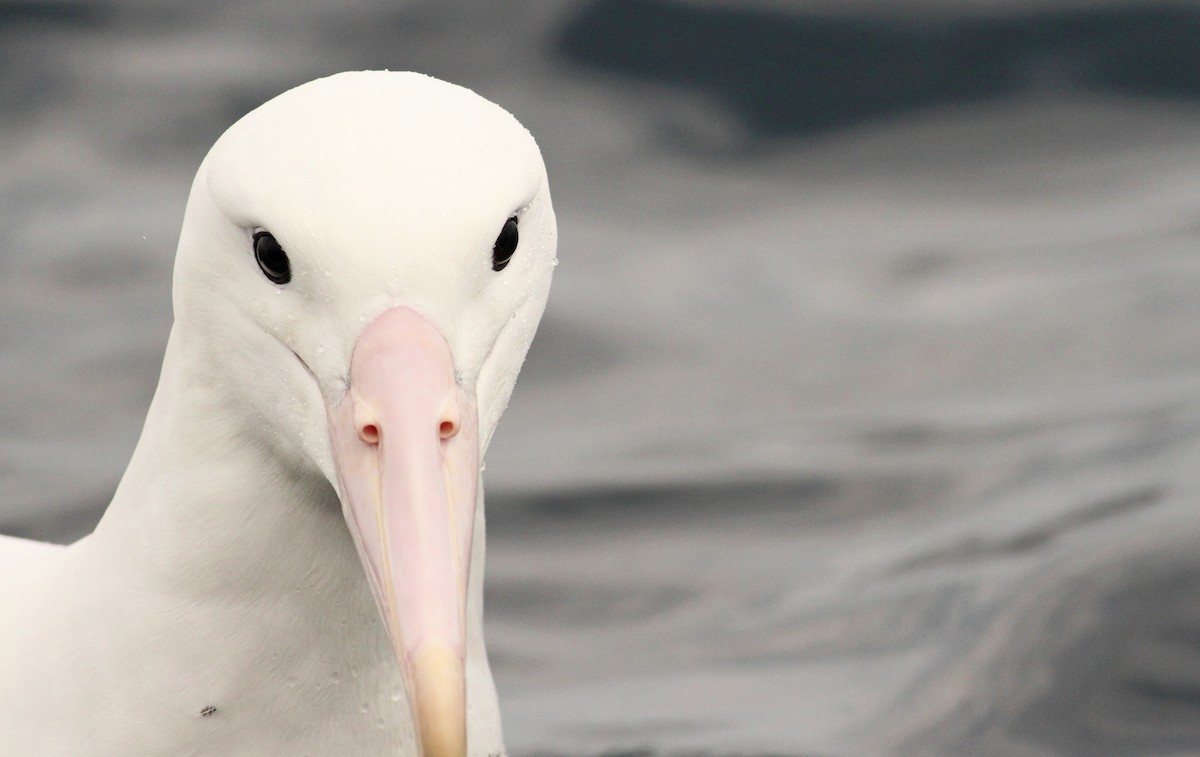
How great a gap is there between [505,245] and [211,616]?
74cm

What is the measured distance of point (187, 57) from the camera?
23.2ft

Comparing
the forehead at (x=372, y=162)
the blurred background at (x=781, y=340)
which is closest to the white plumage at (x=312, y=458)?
the forehead at (x=372, y=162)

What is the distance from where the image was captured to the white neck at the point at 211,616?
287cm

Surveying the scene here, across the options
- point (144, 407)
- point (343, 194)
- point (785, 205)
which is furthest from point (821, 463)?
point (343, 194)

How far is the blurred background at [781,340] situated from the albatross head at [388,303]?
2210 mm

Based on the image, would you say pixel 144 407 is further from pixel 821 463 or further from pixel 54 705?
pixel 54 705

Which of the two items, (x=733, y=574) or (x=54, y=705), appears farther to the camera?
(x=733, y=574)

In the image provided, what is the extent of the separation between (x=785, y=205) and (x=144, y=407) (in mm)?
2226

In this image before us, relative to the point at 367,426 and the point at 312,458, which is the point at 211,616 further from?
the point at 367,426

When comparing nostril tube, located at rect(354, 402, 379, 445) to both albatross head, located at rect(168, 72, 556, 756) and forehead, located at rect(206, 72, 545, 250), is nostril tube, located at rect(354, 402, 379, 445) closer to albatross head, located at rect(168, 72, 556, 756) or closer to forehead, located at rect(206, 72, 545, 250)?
albatross head, located at rect(168, 72, 556, 756)

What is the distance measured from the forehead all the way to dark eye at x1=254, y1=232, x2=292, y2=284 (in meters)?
0.02

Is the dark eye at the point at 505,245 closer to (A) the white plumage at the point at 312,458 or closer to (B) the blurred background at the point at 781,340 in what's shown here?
(A) the white plumage at the point at 312,458

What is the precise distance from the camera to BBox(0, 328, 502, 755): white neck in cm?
287

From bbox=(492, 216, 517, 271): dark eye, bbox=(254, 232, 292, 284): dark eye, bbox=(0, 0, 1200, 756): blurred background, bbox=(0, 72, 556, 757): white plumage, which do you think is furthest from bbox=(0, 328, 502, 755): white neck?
bbox=(0, 0, 1200, 756): blurred background
